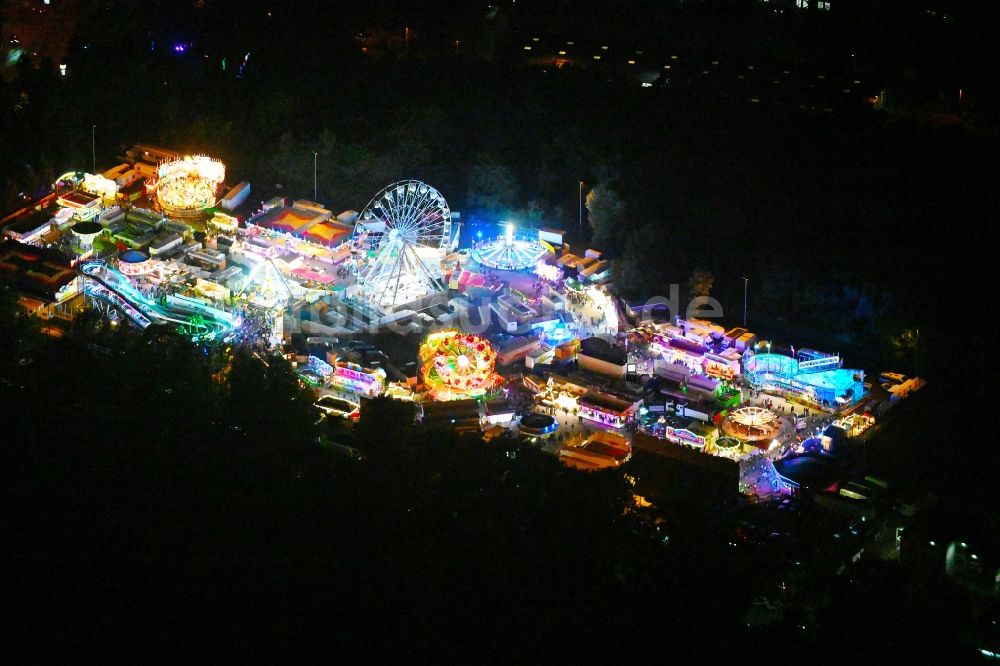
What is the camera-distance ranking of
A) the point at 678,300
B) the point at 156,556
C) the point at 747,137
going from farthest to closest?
the point at 747,137 → the point at 678,300 → the point at 156,556

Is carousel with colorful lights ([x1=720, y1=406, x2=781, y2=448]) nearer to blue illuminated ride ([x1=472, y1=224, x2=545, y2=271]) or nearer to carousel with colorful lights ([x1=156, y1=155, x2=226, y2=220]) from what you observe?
blue illuminated ride ([x1=472, y1=224, x2=545, y2=271])

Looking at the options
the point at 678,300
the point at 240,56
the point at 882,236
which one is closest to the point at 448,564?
the point at 678,300

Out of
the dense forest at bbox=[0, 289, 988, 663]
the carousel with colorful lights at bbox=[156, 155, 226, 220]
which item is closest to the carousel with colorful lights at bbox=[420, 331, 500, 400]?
the dense forest at bbox=[0, 289, 988, 663]

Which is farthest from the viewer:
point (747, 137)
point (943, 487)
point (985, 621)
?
point (747, 137)

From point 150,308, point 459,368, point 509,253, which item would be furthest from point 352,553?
point 509,253

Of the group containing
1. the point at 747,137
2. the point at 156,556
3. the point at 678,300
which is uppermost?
the point at 747,137

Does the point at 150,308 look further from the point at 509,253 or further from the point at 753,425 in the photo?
the point at 753,425

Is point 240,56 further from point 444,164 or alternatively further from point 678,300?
point 678,300
